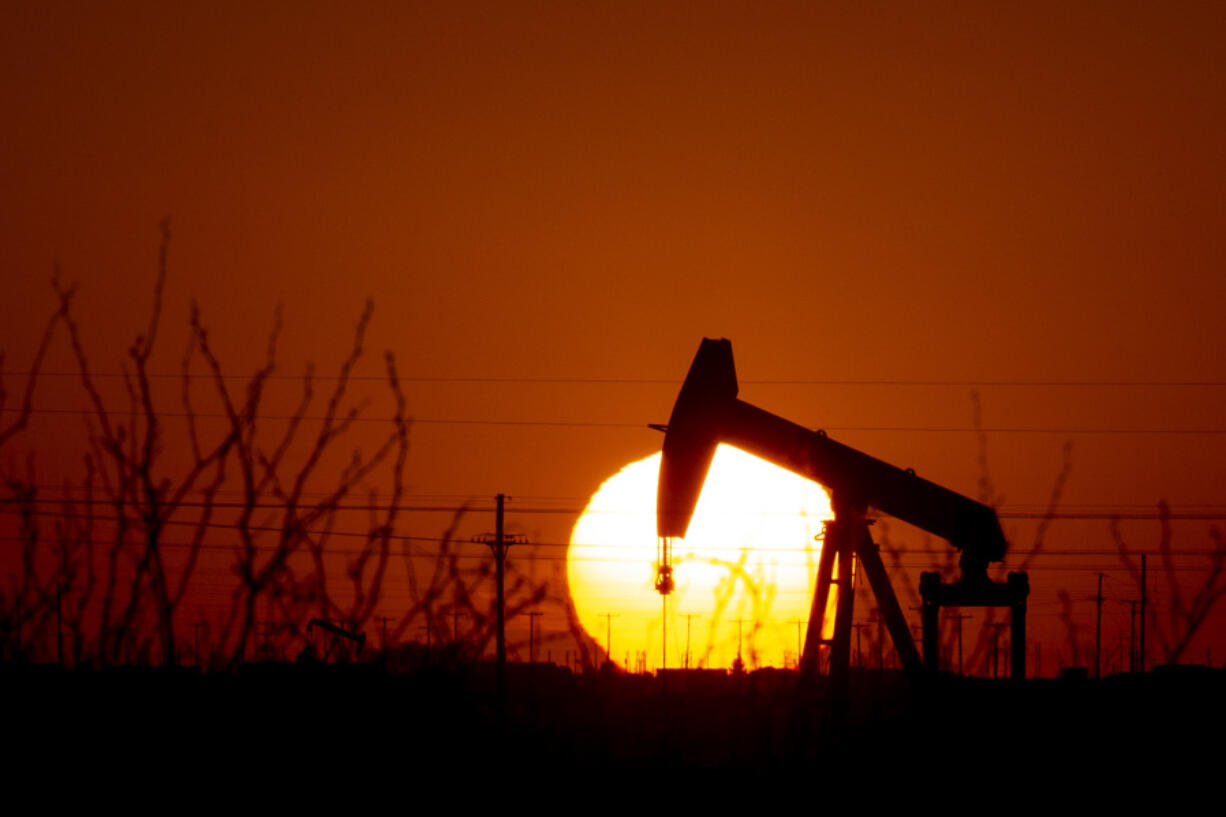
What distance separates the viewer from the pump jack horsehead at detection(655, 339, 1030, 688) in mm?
10320

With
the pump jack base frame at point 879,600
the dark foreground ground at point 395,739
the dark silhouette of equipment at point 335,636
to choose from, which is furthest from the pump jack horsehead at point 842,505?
the dark silhouette of equipment at point 335,636

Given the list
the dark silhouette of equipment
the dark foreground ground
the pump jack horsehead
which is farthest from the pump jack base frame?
the dark silhouette of equipment

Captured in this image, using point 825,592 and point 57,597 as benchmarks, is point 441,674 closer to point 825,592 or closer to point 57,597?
point 57,597

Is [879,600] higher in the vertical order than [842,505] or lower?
lower

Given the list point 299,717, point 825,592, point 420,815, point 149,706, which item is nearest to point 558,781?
point 420,815

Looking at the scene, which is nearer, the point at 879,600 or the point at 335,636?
the point at 335,636

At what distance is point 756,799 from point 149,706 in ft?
8.67

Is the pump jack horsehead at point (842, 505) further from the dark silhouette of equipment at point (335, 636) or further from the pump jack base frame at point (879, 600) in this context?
the dark silhouette of equipment at point (335, 636)

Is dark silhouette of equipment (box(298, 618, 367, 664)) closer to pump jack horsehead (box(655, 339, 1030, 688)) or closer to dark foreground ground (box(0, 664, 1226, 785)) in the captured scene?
dark foreground ground (box(0, 664, 1226, 785))

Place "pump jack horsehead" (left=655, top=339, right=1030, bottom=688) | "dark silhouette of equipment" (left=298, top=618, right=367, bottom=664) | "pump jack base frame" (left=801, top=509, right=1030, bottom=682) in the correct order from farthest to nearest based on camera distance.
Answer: "pump jack base frame" (left=801, top=509, right=1030, bottom=682), "pump jack horsehead" (left=655, top=339, right=1030, bottom=688), "dark silhouette of equipment" (left=298, top=618, right=367, bottom=664)

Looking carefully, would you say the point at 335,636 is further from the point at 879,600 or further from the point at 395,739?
the point at 879,600

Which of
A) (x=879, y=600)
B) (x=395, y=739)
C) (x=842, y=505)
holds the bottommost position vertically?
(x=395, y=739)

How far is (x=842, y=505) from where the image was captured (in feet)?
36.6

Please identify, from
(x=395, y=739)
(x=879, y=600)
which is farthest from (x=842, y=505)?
(x=395, y=739)
